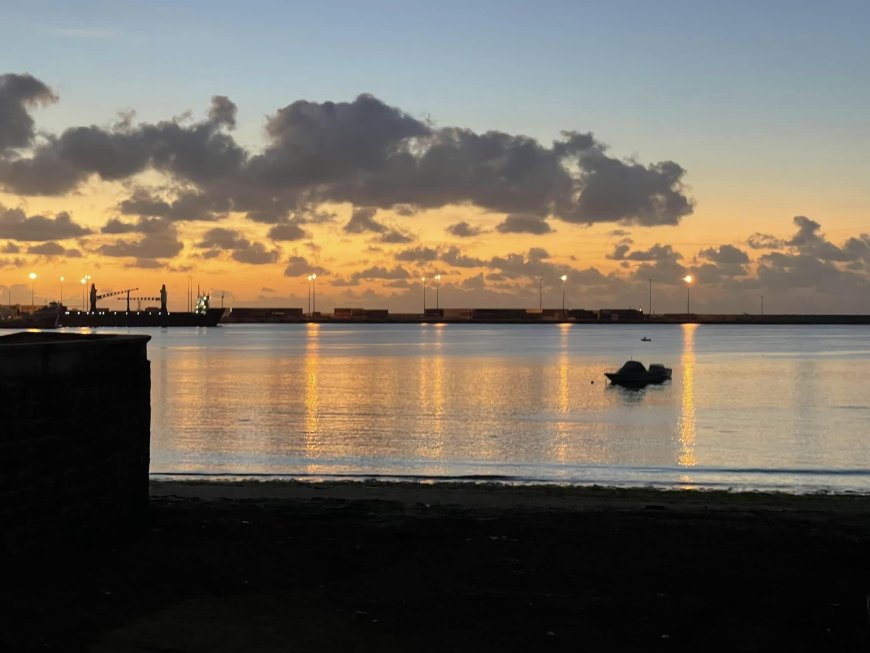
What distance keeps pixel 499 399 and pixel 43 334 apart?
65295 mm

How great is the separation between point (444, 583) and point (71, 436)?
18.3ft

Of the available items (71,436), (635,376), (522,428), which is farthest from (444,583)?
(635,376)

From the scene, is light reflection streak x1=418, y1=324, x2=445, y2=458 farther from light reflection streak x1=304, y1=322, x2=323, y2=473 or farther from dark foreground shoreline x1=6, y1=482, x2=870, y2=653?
dark foreground shoreline x1=6, y1=482, x2=870, y2=653

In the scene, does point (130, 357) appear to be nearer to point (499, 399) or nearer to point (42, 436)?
point (42, 436)

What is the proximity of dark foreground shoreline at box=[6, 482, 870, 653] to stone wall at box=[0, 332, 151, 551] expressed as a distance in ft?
1.50

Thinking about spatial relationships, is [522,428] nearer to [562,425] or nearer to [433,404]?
[562,425]

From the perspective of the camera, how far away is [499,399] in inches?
3140

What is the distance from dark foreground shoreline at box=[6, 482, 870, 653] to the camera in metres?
11.6

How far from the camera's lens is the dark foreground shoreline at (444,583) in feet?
38.1

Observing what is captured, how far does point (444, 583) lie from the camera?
46.9 ft

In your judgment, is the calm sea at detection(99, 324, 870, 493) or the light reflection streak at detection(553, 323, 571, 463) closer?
the calm sea at detection(99, 324, 870, 493)

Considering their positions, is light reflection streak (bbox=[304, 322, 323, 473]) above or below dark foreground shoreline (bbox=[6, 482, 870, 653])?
below

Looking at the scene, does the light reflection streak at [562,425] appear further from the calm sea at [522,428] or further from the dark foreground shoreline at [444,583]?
the dark foreground shoreline at [444,583]

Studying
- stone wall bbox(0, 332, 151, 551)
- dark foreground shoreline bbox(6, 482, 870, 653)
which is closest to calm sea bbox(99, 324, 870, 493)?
dark foreground shoreline bbox(6, 482, 870, 653)
